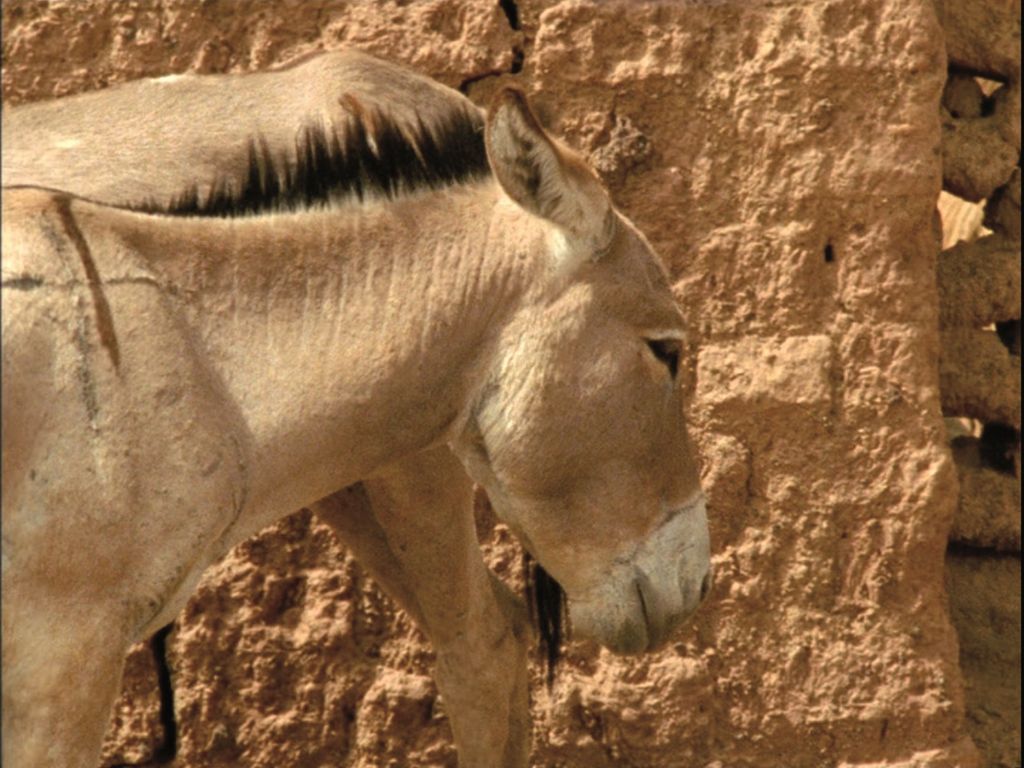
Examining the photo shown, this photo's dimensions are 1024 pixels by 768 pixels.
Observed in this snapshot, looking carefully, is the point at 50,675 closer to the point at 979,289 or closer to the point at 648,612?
the point at 648,612

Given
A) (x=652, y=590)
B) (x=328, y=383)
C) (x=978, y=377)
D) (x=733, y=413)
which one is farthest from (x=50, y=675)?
(x=978, y=377)

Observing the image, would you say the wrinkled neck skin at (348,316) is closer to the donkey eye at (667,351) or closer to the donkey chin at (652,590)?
the donkey eye at (667,351)

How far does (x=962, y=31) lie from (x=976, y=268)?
0.47 metres

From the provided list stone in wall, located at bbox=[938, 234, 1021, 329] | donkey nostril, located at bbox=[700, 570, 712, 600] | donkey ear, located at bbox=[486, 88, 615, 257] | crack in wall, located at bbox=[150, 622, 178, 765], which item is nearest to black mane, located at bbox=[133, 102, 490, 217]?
donkey ear, located at bbox=[486, 88, 615, 257]

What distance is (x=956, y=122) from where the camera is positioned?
3.60 metres

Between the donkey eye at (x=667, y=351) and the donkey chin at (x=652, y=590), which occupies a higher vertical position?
the donkey eye at (x=667, y=351)

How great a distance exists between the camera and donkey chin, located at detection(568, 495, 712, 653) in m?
2.55

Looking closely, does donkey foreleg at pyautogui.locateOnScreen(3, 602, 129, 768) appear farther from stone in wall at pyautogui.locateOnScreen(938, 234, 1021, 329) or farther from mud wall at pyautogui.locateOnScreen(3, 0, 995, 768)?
stone in wall at pyautogui.locateOnScreen(938, 234, 1021, 329)

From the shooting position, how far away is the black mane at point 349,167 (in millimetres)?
2309

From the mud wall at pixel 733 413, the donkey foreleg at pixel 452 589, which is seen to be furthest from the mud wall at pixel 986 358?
the donkey foreleg at pixel 452 589

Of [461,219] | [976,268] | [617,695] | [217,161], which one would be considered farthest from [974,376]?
[217,161]

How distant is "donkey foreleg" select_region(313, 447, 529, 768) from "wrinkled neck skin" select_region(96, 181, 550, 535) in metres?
0.37

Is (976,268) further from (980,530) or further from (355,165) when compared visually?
(355,165)

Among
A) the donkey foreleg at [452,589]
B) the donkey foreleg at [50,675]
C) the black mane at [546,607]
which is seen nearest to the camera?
the donkey foreleg at [50,675]
